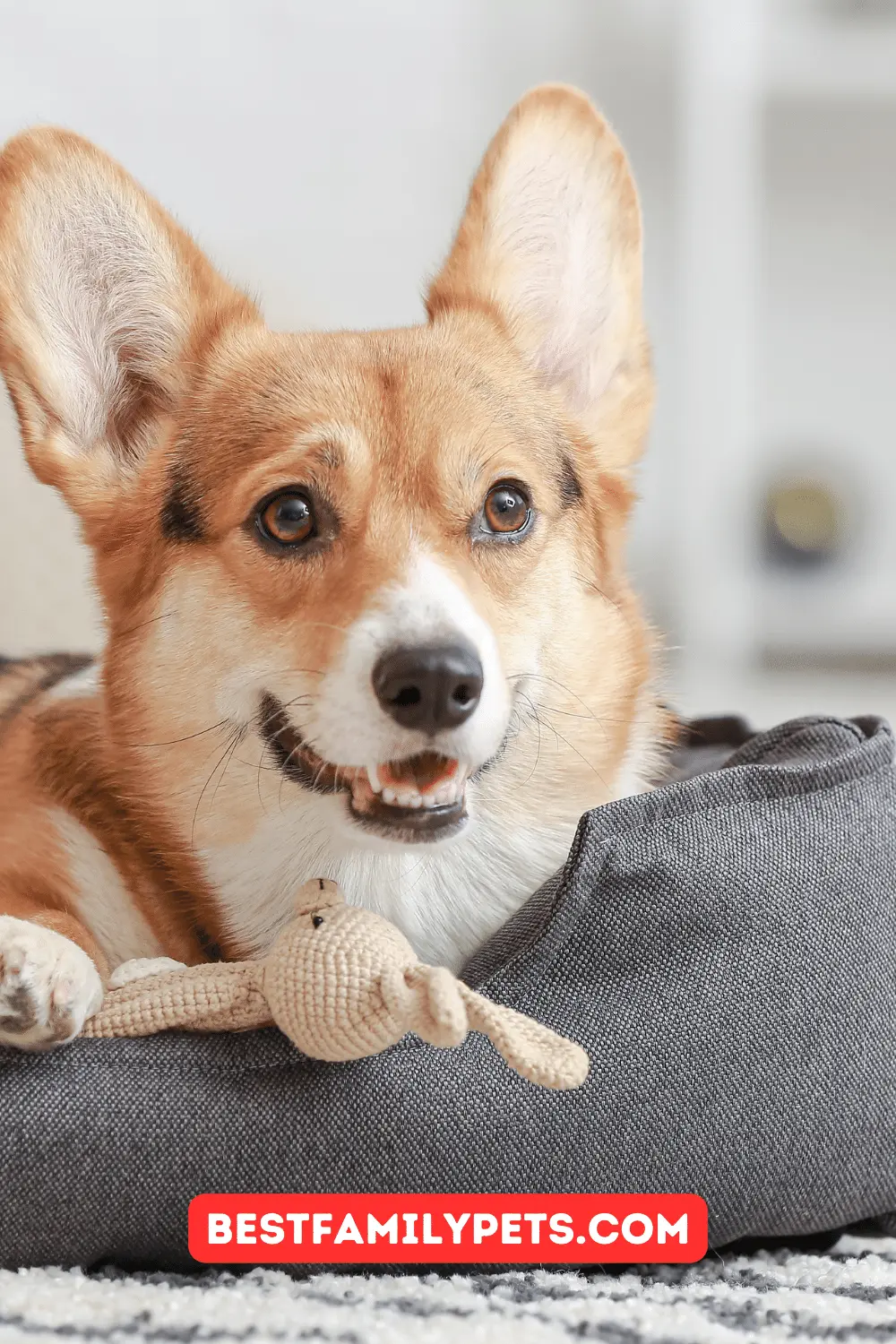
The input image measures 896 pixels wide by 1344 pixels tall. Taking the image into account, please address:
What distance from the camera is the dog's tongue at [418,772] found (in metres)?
1.12

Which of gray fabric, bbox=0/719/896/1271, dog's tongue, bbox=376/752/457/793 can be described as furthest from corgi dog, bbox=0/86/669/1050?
gray fabric, bbox=0/719/896/1271

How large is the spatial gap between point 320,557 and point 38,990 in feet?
1.50

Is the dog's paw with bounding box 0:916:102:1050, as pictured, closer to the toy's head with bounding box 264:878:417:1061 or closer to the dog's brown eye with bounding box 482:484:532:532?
the toy's head with bounding box 264:878:417:1061

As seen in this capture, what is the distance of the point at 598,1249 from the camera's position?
103 cm

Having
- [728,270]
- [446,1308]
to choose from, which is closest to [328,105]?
[728,270]

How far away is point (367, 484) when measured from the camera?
4.06 feet

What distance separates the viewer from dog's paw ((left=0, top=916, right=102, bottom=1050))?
0.97 meters

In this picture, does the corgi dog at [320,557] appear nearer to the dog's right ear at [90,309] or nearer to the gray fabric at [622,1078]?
the dog's right ear at [90,309]

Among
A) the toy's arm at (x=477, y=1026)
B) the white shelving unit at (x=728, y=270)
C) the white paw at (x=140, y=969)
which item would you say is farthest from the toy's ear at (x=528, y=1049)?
the white shelving unit at (x=728, y=270)

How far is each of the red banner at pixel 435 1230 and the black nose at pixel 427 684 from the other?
37 centimetres

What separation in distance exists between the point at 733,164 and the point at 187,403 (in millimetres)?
2053

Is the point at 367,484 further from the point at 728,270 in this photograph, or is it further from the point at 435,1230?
the point at 728,270

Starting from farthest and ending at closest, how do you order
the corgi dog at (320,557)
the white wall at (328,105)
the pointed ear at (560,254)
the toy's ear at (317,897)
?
the white wall at (328,105), the pointed ear at (560,254), the corgi dog at (320,557), the toy's ear at (317,897)

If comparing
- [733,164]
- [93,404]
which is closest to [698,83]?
[733,164]
